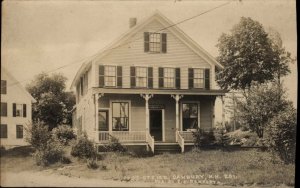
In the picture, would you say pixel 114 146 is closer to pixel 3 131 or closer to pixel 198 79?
pixel 3 131

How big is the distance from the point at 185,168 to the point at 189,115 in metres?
3.10

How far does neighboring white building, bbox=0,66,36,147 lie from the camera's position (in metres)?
8.30

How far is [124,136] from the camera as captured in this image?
414 inches

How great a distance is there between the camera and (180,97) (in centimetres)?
1255

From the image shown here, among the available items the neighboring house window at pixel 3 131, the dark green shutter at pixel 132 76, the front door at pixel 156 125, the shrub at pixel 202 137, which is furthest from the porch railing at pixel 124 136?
the neighboring house window at pixel 3 131

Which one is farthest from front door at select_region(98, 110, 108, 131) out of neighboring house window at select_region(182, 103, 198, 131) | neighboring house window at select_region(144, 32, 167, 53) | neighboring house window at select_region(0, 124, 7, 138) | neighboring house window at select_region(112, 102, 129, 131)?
neighboring house window at select_region(0, 124, 7, 138)

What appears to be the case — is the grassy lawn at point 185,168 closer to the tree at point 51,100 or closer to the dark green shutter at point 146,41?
the tree at point 51,100

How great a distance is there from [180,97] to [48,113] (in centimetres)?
448

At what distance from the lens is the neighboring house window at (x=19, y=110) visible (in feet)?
27.7

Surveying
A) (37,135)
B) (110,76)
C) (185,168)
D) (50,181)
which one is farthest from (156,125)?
(50,181)

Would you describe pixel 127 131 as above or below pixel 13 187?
above

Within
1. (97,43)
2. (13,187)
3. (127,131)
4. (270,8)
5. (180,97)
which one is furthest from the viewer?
(180,97)

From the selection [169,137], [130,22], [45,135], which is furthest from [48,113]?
[169,137]

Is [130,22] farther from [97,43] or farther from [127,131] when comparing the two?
[127,131]
